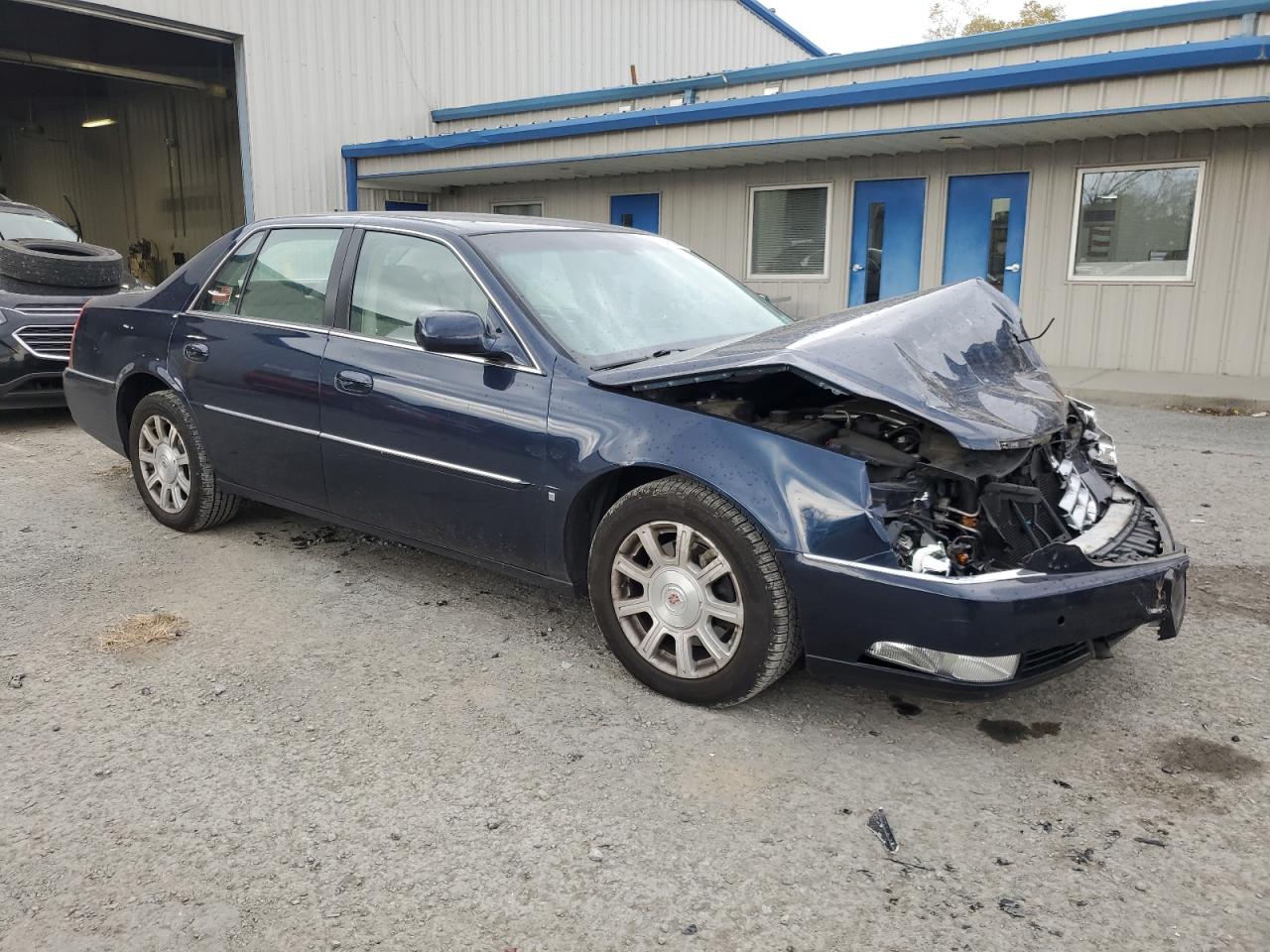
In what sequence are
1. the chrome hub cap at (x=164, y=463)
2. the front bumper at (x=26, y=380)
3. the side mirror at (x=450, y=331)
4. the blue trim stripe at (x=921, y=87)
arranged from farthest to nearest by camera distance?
the blue trim stripe at (x=921, y=87) → the front bumper at (x=26, y=380) → the chrome hub cap at (x=164, y=463) → the side mirror at (x=450, y=331)

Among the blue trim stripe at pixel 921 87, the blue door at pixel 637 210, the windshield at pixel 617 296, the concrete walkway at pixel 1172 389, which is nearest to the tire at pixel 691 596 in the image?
the windshield at pixel 617 296

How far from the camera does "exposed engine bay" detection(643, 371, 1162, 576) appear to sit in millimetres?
2939

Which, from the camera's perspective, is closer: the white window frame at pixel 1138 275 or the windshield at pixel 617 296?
the windshield at pixel 617 296

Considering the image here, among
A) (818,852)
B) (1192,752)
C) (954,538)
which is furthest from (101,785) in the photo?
(1192,752)

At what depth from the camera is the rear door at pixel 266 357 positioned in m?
4.24

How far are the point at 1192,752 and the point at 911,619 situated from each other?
3.27 feet

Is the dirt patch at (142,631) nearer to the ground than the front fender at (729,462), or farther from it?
nearer to the ground

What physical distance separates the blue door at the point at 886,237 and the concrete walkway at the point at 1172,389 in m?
2.46

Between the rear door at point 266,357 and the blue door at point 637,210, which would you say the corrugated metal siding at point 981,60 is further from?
the rear door at point 266,357

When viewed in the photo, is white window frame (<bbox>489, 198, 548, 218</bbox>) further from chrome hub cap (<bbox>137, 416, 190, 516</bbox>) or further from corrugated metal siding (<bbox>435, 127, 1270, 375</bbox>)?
chrome hub cap (<bbox>137, 416, 190, 516</bbox>)

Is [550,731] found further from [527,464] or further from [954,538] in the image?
[954,538]

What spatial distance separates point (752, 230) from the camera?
44.2 feet

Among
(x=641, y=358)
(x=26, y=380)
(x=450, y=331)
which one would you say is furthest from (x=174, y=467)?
(x=26, y=380)

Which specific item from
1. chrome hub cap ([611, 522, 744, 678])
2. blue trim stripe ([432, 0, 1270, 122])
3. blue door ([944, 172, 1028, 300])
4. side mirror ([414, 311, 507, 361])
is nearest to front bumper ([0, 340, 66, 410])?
side mirror ([414, 311, 507, 361])
